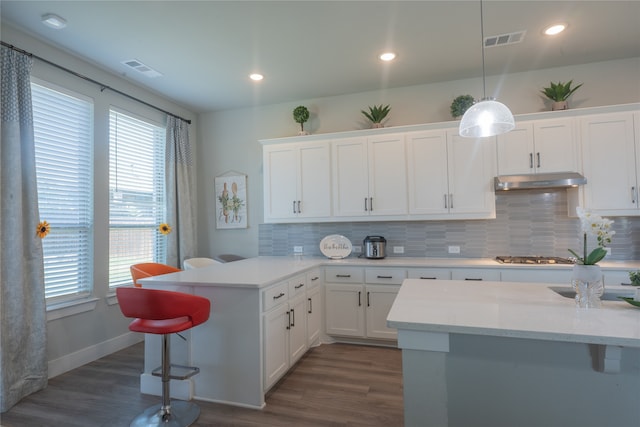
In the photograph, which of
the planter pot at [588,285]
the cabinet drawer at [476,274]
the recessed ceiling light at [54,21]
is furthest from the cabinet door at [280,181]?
the planter pot at [588,285]

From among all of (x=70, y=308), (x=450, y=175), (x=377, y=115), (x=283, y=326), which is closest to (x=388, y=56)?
(x=377, y=115)

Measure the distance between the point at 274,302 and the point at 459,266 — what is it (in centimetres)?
183

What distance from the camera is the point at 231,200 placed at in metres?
4.70

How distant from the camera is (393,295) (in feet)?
11.2

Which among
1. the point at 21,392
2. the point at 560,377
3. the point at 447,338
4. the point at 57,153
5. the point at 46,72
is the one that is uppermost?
the point at 46,72

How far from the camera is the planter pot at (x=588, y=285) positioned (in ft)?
5.09

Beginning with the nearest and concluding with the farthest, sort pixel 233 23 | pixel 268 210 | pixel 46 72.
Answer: pixel 233 23 < pixel 46 72 < pixel 268 210

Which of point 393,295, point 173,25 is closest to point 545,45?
point 393,295

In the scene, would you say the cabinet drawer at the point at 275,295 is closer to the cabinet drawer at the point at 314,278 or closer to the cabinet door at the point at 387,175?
the cabinet drawer at the point at 314,278

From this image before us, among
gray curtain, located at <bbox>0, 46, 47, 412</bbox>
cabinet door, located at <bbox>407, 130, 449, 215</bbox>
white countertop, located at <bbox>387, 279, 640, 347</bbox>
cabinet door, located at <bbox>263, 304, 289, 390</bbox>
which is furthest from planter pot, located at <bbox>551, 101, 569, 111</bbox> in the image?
gray curtain, located at <bbox>0, 46, 47, 412</bbox>

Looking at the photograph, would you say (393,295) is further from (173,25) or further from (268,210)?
(173,25)

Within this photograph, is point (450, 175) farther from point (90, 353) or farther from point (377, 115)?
point (90, 353)

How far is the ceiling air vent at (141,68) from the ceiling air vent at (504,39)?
129 inches

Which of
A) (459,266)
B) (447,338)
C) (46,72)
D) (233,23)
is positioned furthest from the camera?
(459,266)
